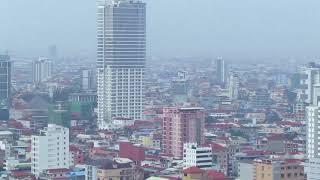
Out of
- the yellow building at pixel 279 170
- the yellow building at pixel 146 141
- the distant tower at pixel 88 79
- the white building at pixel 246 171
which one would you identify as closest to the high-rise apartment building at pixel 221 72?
Result: the distant tower at pixel 88 79

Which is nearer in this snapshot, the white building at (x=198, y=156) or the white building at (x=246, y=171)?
the white building at (x=246, y=171)

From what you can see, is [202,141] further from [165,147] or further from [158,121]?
[158,121]

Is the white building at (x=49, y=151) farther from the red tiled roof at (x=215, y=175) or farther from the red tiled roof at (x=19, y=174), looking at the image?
the red tiled roof at (x=215, y=175)

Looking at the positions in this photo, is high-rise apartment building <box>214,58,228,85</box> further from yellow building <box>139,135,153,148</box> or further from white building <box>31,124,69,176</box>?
white building <box>31,124,69,176</box>

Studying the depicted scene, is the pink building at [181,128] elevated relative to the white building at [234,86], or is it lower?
lower

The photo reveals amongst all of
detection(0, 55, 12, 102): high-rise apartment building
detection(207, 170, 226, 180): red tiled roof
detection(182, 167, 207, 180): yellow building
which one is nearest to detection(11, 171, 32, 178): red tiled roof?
detection(182, 167, 207, 180): yellow building

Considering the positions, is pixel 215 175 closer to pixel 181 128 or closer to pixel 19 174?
pixel 19 174
